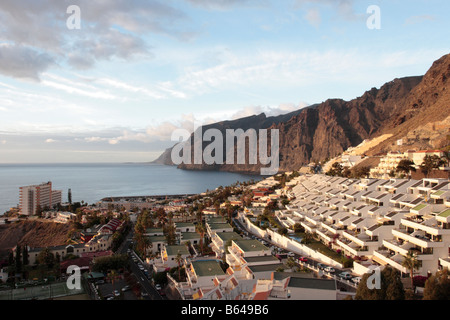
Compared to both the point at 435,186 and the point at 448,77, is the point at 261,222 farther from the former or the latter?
the point at 448,77

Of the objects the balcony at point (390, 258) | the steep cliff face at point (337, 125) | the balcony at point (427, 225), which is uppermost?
the steep cliff face at point (337, 125)

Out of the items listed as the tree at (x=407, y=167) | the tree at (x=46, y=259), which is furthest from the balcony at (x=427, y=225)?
the tree at (x=46, y=259)

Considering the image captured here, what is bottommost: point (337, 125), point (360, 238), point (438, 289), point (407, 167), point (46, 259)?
point (46, 259)

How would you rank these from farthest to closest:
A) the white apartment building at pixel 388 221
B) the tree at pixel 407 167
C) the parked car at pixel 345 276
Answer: the tree at pixel 407 167 < the parked car at pixel 345 276 < the white apartment building at pixel 388 221

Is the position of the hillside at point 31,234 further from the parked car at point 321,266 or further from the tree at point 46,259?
the parked car at point 321,266

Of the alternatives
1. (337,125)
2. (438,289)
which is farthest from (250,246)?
(337,125)

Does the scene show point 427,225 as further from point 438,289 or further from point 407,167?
point 407,167

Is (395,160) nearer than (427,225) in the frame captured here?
No

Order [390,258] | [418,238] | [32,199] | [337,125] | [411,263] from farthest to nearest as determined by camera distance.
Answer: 1. [337,125]
2. [32,199]
3. [390,258]
4. [418,238]
5. [411,263]
